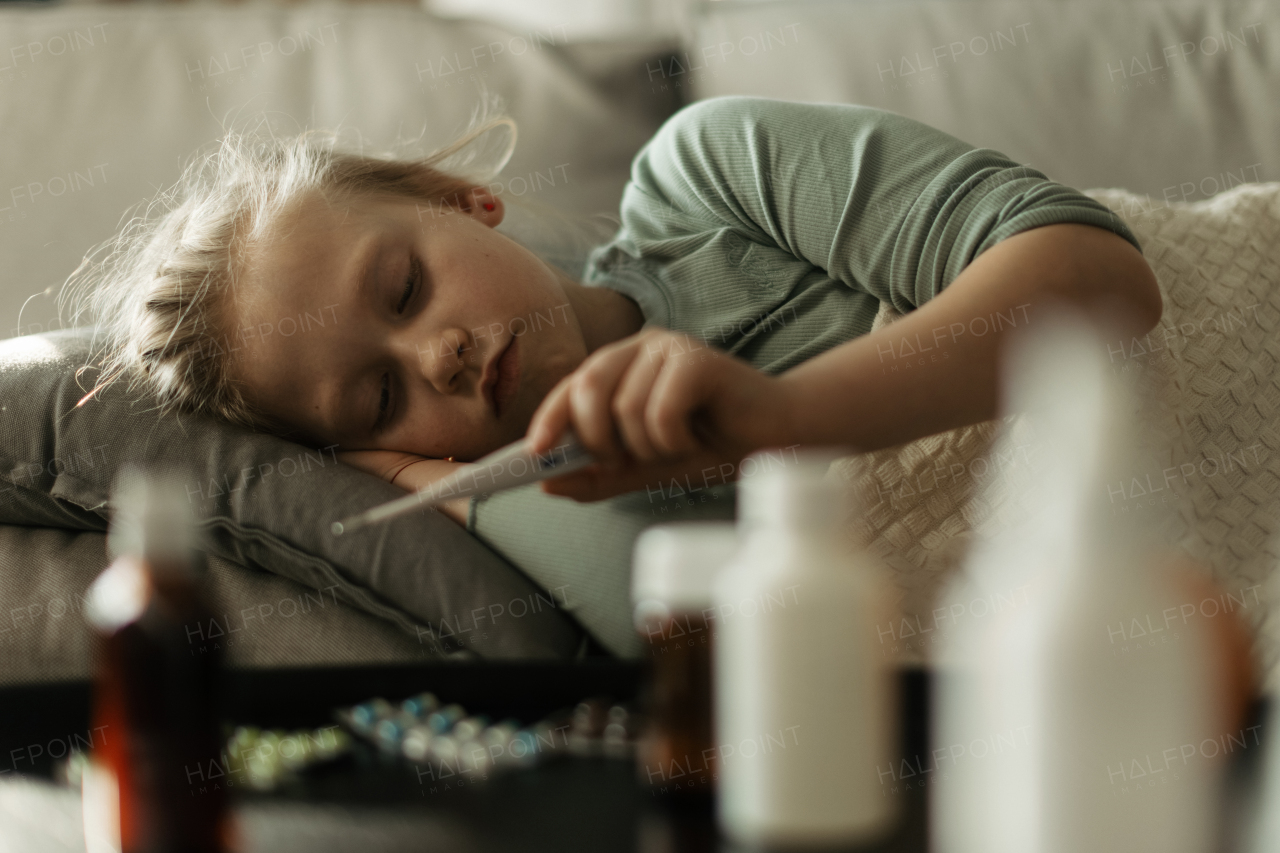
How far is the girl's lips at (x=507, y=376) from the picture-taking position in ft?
3.20

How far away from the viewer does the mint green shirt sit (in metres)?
0.83

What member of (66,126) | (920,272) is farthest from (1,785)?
(66,126)

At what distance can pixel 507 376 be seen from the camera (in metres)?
0.98

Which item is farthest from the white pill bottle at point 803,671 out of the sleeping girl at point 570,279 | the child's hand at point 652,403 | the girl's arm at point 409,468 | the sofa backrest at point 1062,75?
the sofa backrest at point 1062,75

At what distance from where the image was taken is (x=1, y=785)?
1.68ft

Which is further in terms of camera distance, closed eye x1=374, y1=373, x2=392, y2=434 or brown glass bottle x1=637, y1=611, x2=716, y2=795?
closed eye x1=374, y1=373, x2=392, y2=434

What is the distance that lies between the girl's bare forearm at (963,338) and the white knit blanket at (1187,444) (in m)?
0.07

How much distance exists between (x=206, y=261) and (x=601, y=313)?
0.38m

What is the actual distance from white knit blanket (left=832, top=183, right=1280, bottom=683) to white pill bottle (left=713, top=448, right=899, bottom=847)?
46cm

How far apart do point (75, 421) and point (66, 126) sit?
57 centimetres

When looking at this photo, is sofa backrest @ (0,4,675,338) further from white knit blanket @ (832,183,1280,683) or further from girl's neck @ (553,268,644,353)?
white knit blanket @ (832,183,1280,683)

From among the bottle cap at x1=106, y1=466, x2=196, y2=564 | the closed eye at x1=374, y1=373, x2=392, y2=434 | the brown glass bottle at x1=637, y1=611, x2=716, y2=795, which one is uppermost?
the bottle cap at x1=106, y1=466, x2=196, y2=564

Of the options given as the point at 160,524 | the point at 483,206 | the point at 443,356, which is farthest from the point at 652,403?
the point at 483,206

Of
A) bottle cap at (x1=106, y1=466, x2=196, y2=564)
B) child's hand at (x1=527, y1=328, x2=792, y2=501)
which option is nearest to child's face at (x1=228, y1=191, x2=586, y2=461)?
child's hand at (x1=527, y1=328, x2=792, y2=501)
